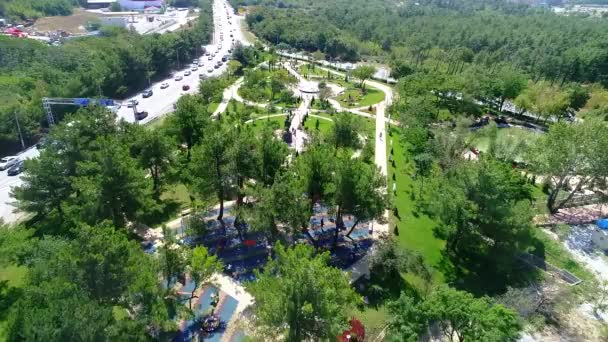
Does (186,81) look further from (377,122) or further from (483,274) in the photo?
(483,274)

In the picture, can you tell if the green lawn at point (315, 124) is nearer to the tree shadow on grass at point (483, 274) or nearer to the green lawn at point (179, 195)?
the green lawn at point (179, 195)

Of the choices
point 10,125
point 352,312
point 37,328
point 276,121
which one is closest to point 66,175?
point 37,328

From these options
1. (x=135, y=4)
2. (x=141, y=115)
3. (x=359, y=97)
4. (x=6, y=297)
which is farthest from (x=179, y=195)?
(x=135, y=4)

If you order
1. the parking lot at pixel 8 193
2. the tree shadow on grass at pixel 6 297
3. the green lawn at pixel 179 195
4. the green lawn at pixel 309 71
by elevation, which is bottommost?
the parking lot at pixel 8 193

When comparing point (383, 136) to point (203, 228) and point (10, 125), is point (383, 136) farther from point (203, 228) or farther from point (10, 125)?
point (10, 125)

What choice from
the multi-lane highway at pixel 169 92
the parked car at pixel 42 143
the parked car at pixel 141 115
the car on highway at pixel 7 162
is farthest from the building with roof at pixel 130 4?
the car on highway at pixel 7 162

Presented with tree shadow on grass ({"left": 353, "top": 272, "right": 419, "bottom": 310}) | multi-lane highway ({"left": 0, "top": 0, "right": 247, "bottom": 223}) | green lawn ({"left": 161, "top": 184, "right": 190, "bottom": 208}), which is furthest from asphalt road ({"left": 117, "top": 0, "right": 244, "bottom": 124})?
tree shadow on grass ({"left": 353, "top": 272, "right": 419, "bottom": 310})

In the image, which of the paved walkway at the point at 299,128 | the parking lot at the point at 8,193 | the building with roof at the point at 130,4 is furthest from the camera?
the building with roof at the point at 130,4
